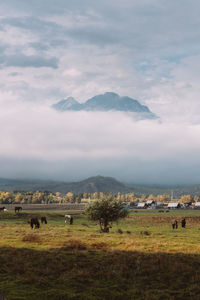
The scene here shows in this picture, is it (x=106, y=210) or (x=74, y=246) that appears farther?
(x=106, y=210)

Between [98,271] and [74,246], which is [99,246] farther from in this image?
[98,271]

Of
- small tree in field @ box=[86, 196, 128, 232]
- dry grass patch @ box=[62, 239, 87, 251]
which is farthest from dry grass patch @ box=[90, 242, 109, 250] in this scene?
small tree in field @ box=[86, 196, 128, 232]

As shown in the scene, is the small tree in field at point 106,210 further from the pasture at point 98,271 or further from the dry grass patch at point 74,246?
the dry grass patch at point 74,246

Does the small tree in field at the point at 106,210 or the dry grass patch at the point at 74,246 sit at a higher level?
the small tree in field at the point at 106,210

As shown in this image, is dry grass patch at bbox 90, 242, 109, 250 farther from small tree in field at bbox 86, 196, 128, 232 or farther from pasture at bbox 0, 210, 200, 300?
small tree in field at bbox 86, 196, 128, 232

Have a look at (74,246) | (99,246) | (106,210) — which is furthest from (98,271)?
(106,210)

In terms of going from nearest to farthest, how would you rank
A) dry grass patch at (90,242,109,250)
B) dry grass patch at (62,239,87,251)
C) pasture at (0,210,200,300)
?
pasture at (0,210,200,300) → dry grass patch at (62,239,87,251) → dry grass patch at (90,242,109,250)

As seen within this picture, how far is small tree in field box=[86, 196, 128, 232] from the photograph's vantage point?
199 ft

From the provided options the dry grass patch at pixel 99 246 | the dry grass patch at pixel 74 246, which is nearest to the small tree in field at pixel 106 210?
the dry grass patch at pixel 99 246

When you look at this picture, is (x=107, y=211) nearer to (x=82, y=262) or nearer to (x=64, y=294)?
(x=82, y=262)

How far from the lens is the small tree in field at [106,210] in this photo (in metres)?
60.8

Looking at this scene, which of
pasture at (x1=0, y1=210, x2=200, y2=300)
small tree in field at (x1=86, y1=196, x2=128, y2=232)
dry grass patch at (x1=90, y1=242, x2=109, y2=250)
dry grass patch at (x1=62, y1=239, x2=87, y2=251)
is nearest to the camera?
pasture at (x1=0, y1=210, x2=200, y2=300)

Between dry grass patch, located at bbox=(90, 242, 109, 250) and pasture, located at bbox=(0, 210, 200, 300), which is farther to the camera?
dry grass patch, located at bbox=(90, 242, 109, 250)

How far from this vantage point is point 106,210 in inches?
2398
